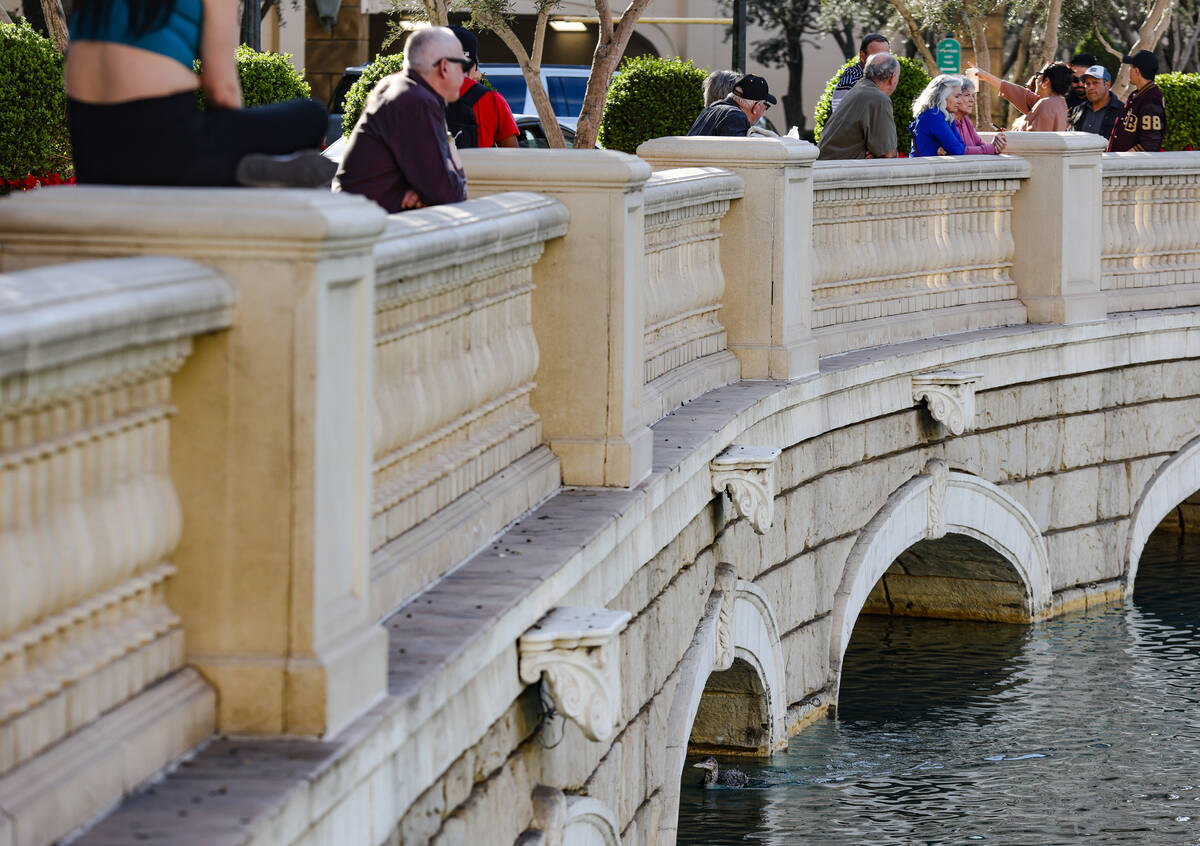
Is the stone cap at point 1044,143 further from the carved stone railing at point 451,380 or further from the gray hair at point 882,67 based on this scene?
the carved stone railing at point 451,380

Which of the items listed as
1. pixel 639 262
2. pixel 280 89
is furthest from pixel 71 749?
pixel 280 89

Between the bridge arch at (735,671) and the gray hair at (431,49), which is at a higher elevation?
the gray hair at (431,49)

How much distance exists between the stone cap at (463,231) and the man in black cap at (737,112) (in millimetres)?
3882

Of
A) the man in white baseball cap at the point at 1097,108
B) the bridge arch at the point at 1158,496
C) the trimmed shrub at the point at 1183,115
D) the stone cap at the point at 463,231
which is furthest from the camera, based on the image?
the trimmed shrub at the point at 1183,115

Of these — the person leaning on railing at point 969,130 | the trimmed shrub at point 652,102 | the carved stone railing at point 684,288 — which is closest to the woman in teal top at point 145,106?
the carved stone railing at point 684,288

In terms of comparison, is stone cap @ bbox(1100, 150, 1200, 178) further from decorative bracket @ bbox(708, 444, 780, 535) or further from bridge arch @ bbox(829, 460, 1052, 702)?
decorative bracket @ bbox(708, 444, 780, 535)

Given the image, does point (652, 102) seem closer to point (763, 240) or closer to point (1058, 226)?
point (1058, 226)

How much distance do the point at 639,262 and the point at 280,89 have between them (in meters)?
9.01

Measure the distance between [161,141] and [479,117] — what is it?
16.1 feet

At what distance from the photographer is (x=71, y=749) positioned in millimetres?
3326

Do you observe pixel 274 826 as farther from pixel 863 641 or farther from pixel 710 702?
pixel 863 641

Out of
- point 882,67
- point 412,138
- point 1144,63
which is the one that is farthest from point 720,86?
point 412,138

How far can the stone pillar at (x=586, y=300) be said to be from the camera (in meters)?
6.39

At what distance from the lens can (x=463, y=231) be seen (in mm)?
5141
